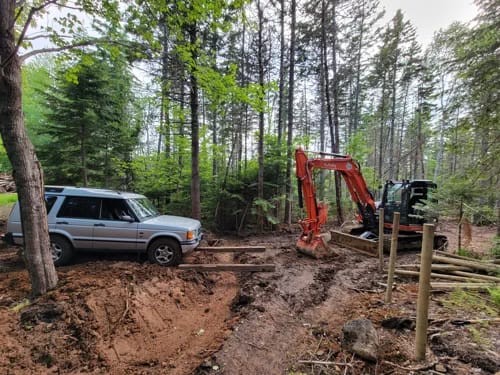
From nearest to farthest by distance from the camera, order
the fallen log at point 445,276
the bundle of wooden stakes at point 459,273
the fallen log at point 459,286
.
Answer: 1. the fallen log at point 459,286
2. the bundle of wooden stakes at point 459,273
3. the fallen log at point 445,276

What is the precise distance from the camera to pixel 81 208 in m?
5.69

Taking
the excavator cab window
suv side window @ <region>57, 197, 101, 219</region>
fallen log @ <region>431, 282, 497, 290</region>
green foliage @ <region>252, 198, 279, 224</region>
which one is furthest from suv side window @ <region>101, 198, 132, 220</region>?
the excavator cab window

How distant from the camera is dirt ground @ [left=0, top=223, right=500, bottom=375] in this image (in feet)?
8.41

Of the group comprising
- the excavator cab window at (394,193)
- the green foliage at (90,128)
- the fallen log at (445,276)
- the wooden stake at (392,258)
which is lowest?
the fallen log at (445,276)

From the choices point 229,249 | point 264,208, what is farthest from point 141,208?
point 264,208

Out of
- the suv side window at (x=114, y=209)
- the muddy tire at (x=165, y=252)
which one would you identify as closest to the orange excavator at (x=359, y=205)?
the muddy tire at (x=165, y=252)

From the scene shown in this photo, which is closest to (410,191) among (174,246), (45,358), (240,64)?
(174,246)

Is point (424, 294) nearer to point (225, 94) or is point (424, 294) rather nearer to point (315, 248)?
point (315, 248)

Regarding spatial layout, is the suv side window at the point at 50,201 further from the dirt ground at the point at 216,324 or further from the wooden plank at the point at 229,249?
the wooden plank at the point at 229,249

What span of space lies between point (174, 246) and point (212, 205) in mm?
5454

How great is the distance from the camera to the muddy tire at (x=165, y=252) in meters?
5.71

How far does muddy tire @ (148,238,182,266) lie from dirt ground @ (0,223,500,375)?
0.43 m

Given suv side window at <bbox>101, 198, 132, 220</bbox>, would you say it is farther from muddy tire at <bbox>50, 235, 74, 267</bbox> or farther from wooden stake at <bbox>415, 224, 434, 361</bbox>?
wooden stake at <bbox>415, 224, 434, 361</bbox>

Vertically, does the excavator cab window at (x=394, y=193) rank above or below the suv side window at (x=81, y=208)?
above
